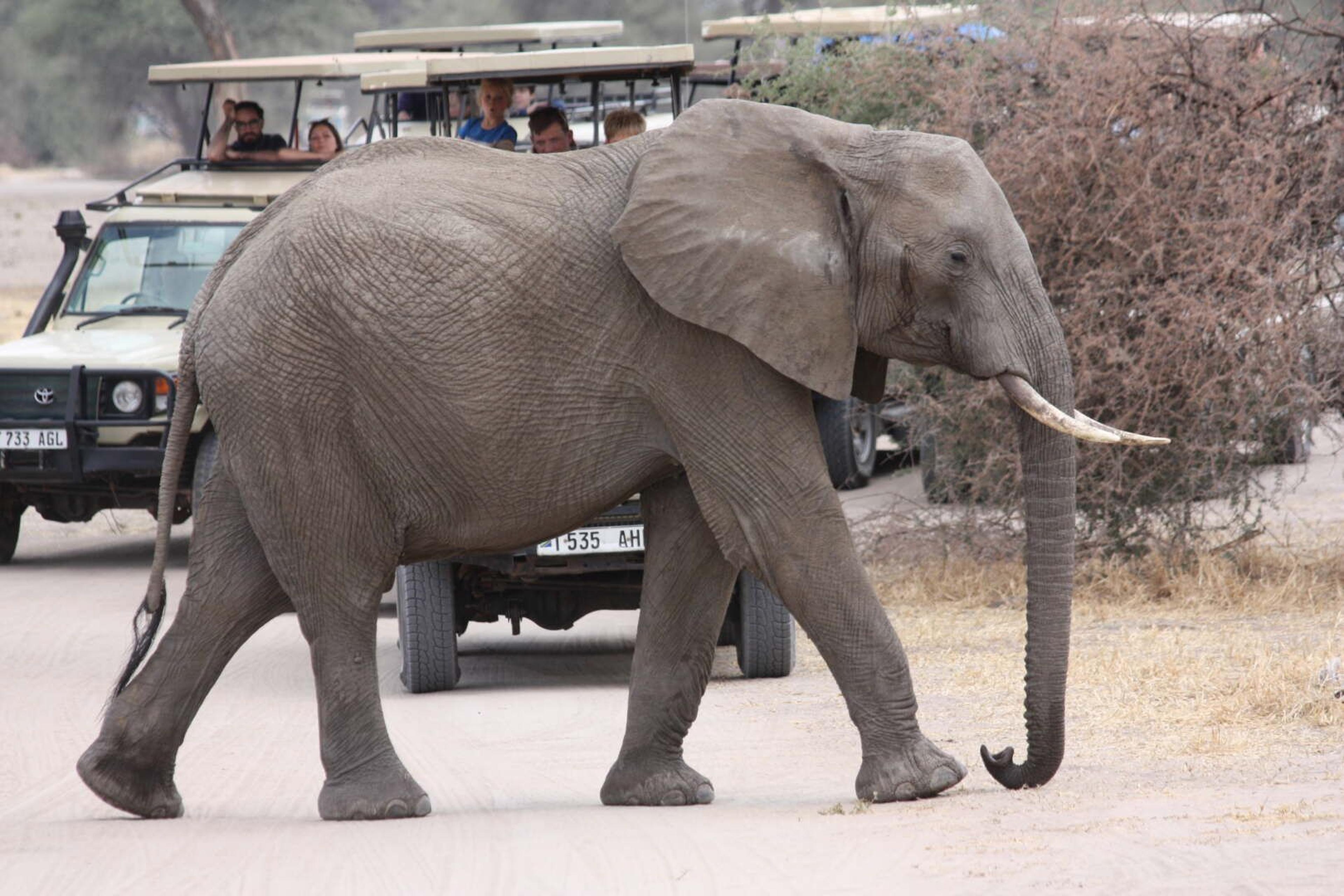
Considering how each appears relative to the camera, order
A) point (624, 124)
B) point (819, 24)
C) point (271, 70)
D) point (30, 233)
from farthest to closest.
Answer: point (30, 233)
point (819, 24)
point (271, 70)
point (624, 124)

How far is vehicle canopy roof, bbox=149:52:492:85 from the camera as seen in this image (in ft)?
47.4

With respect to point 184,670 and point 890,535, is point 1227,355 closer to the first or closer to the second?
point 890,535

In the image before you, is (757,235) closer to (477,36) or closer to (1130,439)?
(1130,439)

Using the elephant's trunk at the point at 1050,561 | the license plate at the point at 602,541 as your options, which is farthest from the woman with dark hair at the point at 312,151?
the elephant's trunk at the point at 1050,561

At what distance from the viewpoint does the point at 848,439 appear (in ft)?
42.9

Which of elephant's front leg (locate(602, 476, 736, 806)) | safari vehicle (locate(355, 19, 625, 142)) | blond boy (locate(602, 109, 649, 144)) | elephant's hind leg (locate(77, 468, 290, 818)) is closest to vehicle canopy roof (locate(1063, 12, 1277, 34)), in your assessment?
blond boy (locate(602, 109, 649, 144))

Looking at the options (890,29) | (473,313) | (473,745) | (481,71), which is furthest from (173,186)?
(473,313)

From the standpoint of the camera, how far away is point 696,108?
6.11m

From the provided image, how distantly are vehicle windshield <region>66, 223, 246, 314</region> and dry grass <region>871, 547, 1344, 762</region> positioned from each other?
531 cm

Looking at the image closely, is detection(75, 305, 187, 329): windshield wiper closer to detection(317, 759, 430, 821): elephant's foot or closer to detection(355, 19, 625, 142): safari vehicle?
detection(355, 19, 625, 142): safari vehicle

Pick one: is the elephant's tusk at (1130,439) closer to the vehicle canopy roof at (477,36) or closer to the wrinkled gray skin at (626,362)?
the wrinkled gray skin at (626,362)

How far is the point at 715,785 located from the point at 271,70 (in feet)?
30.7

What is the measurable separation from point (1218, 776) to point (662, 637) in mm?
1842

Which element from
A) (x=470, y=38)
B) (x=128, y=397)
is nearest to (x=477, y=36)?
(x=470, y=38)
